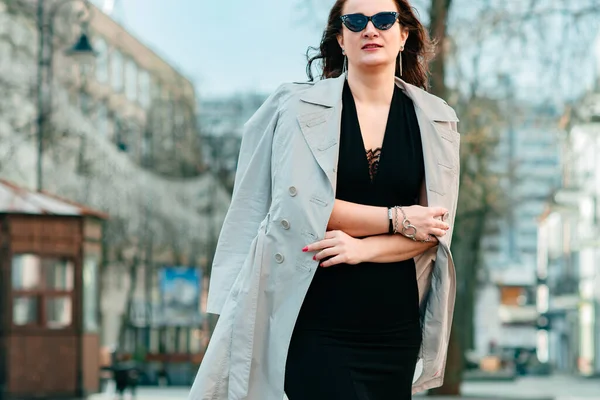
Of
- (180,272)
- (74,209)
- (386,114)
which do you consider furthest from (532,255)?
(386,114)

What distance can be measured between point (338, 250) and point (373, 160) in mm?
283

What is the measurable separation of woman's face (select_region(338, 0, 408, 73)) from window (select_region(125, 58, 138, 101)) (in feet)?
195

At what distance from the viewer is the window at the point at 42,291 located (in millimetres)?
22844

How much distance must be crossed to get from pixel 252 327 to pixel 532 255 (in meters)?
168

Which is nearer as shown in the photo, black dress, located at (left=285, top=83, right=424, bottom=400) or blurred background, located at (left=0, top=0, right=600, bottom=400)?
black dress, located at (left=285, top=83, right=424, bottom=400)

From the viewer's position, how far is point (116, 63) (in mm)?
63156

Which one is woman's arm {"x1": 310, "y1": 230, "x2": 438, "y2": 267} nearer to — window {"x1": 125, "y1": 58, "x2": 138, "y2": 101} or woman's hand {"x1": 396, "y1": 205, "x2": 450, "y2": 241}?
woman's hand {"x1": 396, "y1": 205, "x2": 450, "y2": 241}

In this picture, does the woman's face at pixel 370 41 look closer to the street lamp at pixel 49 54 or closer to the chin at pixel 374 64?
the chin at pixel 374 64

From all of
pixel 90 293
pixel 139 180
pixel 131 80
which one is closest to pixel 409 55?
pixel 90 293

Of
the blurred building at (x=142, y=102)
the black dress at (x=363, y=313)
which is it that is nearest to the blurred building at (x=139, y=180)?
the blurred building at (x=142, y=102)

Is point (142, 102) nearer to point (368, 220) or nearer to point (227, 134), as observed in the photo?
point (227, 134)

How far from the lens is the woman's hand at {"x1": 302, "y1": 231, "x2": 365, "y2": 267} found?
11.5ft

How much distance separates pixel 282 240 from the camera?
354 centimetres

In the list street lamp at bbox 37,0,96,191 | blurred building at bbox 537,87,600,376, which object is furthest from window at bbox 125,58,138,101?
street lamp at bbox 37,0,96,191
